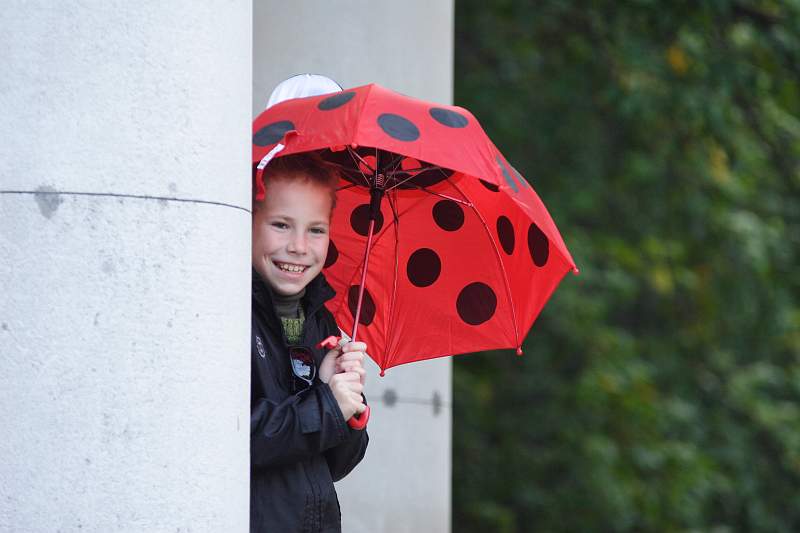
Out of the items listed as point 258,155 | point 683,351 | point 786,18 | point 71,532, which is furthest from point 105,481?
point 683,351

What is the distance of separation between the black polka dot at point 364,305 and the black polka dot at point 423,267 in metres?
0.12

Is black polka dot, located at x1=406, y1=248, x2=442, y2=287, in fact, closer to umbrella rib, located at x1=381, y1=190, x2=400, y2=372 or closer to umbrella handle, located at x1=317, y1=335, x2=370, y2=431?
umbrella rib, located at x1=381, y1=190, x2=400, y2=372

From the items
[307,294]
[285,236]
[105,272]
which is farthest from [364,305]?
[105,272]

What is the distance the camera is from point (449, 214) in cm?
354

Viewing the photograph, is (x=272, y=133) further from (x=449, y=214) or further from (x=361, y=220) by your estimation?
(x=449, y=214)

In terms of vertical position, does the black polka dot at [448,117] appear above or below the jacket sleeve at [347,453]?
above

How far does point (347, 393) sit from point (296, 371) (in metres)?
0.13

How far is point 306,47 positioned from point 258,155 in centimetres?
205

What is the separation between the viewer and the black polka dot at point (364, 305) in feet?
11.6

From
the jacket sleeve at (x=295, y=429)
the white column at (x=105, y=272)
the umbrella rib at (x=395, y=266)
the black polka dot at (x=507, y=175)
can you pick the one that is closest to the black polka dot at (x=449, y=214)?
the umbrella rib at (x=395, y=266)

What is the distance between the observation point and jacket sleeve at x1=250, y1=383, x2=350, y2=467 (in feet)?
9.11

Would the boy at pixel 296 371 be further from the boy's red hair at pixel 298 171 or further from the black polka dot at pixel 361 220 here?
the black polka dot at pixel 361 220

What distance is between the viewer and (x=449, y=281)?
358 cm

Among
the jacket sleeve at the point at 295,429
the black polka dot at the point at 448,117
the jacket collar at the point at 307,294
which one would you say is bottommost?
the jacket sleeve at the point at 295,429
